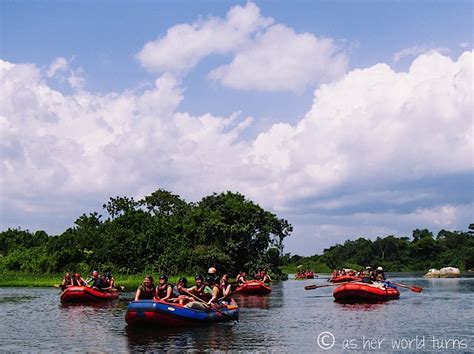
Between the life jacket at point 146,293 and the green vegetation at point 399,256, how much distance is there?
85054 millimetres

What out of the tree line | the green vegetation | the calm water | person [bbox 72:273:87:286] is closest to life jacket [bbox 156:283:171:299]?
the calm water

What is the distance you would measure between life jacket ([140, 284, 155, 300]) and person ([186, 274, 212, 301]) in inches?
58.3

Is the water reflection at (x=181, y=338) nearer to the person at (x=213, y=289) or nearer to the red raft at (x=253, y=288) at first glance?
the person at (x=213, y=289)

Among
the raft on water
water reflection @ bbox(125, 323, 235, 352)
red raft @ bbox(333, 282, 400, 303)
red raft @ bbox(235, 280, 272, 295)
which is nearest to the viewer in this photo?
water reflection @ bbox(125, 323, 235, 352)

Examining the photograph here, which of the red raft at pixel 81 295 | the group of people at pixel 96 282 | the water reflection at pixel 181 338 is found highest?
the group of people at pixel 96 282

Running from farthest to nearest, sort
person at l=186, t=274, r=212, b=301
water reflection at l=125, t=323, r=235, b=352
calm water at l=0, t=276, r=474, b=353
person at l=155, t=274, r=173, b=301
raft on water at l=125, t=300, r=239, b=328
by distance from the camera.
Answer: person at l=186, t=274, r=212, b=301 → person at l=155, t=274, r=173, b=301 → raft on water at l=125, t=300, r=239, b=328 → calm water at l=0, t=276, r=474, b=353 → water reflection at l=125, t=323, r=235, b=352

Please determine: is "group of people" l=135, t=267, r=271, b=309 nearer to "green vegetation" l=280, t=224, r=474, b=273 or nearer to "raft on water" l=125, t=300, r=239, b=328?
"raft on water" l=125, t=300, r=239, b=328

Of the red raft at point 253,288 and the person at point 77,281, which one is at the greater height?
the person at point 77,281

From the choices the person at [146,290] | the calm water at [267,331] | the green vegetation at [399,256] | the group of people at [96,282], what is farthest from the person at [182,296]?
the green vegetation at [399,256]

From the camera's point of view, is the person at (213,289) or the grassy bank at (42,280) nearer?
the person at (213,289)

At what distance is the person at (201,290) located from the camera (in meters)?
21.0

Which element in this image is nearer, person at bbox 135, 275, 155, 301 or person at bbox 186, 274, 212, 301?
person at bbox 135, 275, 155, 301

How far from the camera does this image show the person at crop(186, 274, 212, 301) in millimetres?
21031

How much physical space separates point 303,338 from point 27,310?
1442cm
